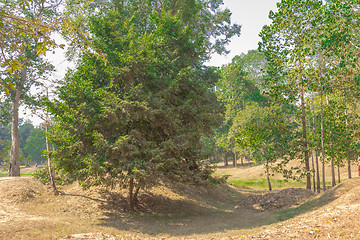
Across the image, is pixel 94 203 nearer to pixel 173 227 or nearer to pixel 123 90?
pixel 173 227

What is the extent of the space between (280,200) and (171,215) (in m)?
6.87

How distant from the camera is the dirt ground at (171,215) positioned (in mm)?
8117

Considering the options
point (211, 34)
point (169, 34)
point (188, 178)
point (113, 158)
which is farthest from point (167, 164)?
point (211, 34)

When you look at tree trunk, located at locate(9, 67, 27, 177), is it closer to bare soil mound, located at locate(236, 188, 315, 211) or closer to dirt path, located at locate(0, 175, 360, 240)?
dirt path, located at locate(0, 175, 360, 240)

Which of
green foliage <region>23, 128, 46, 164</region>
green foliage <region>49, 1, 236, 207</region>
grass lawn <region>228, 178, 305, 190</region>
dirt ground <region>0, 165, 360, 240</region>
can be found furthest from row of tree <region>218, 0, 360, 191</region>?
green foliage <region>23, 128, 46, 164</region>

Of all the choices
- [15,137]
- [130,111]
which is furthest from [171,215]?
[15,137]

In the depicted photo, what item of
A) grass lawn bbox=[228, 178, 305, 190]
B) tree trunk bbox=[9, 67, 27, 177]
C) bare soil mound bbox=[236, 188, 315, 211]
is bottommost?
grass lawn bbox=[228, 178, 305, 190]

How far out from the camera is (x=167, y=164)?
1248cm

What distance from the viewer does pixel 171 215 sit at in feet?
47.6

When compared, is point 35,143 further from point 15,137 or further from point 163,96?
point 163,96

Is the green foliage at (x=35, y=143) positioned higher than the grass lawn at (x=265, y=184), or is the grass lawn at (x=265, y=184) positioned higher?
the green foliage at (x=35, y=143)

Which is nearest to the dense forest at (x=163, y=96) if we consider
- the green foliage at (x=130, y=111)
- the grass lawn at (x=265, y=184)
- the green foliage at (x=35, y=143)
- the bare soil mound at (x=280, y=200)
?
the green foliage at (x=130, y=111)

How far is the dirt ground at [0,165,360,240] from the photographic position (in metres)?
8.12

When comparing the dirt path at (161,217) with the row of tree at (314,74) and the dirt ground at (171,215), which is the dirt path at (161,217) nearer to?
the dirt ground at (171,215)
